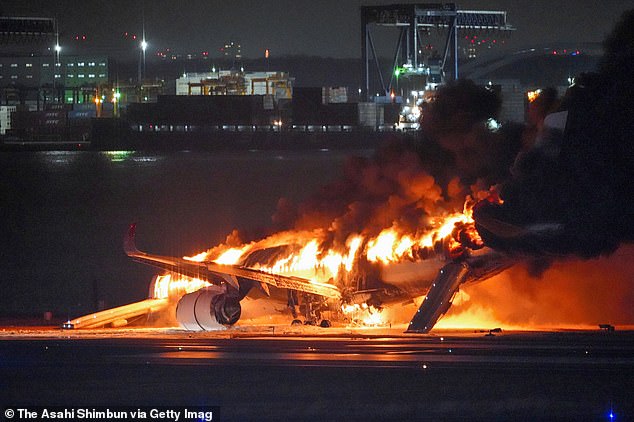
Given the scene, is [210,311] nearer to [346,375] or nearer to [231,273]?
[231,273]

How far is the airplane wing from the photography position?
148 feet

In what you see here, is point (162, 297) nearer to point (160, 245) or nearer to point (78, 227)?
point (160, 245)

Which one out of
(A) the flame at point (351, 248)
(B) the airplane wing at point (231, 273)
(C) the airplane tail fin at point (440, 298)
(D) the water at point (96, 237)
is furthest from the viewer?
(D) the water at point (96, 237)

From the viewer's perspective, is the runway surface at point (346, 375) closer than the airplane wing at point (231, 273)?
Yes

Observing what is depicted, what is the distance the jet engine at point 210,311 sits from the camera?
46969mm

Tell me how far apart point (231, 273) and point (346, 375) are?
18855 millimetres

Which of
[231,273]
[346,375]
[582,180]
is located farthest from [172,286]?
[346,375]

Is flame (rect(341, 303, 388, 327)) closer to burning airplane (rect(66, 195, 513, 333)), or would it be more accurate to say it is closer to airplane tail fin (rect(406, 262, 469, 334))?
burning airplane (rect(66, 195, 513, 333))

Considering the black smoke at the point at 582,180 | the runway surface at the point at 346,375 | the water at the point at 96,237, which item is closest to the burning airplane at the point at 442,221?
the black smoke at the point at 582,180

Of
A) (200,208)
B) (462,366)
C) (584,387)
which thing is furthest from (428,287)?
(200,208)

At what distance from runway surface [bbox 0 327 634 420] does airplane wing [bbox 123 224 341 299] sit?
23.2 ft

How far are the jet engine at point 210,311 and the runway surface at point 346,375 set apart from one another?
29.1 feet

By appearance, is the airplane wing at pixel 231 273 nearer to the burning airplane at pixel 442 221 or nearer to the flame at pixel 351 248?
the burning airplane at pixel 442 221

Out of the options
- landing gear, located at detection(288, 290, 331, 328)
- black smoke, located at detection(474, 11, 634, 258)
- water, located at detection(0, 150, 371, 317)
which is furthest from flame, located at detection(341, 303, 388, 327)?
water, located at detection(0, 150, 371, 317)
